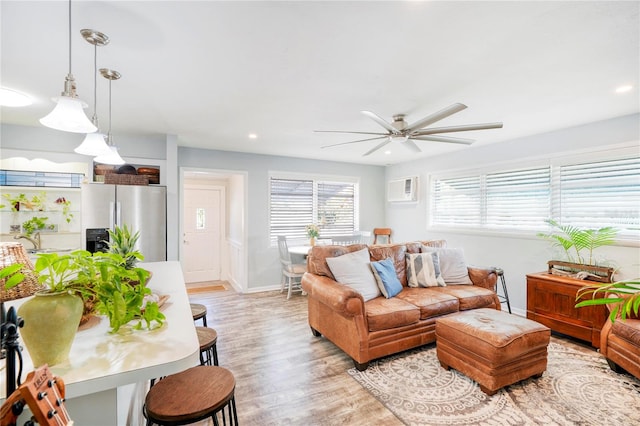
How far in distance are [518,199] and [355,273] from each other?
2.80 m

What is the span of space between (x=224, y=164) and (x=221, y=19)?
3619 mm

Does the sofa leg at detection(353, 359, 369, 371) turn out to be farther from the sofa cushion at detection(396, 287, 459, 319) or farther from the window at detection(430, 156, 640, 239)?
the window at detection(430, 156, 640, 239)

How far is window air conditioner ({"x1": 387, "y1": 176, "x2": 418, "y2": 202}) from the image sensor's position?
5801mm

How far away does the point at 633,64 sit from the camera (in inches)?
85.6

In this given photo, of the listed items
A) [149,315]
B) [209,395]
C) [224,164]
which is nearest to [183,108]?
[224,164]

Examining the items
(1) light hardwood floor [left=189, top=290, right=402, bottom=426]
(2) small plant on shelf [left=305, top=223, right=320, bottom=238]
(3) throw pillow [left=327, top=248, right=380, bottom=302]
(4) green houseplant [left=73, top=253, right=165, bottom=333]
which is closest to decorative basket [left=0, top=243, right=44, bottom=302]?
(4) green houseplant [left=73, top=253, right=165, bottom=333]

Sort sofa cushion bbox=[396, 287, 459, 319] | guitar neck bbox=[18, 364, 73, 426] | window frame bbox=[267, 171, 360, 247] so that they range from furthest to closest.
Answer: window frame bbox=[267, 171, 360, 247], sofa cushion bbox=[396, 287, 459, 319], guitar neck bbox=[18, 364, 73, 426]

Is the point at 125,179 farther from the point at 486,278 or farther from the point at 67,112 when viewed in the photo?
the point at 486,278

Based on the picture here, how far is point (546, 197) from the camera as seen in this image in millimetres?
3982

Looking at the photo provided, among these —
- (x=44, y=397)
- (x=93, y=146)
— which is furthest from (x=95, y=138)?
(x=44, y=397)

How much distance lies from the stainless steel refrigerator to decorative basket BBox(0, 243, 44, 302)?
9.82 ft

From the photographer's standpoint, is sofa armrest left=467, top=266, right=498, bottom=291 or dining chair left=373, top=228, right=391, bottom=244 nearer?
sofa armrest left=467, top=266, right=498, bottom=291

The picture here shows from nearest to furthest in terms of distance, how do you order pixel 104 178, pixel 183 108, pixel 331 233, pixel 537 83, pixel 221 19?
pixel 221 19 < pixel 537 83 < pixel 183 108 < pixel 104 178 < pixel 331 233

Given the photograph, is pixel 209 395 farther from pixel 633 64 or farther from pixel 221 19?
pixel 633 64
